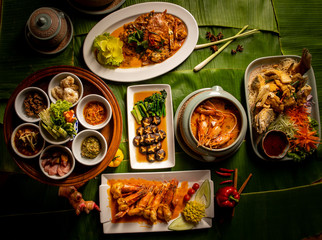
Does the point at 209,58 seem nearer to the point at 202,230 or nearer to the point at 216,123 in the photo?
the point at 216,123

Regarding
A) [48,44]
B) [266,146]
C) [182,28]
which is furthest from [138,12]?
[266,146]

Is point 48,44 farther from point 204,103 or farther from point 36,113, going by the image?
point 204,103

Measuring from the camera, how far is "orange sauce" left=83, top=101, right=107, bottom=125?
8.91 ft

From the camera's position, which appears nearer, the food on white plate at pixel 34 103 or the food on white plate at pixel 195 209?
the food on white plate at pixel 34 103

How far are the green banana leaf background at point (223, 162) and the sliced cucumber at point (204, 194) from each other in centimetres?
22

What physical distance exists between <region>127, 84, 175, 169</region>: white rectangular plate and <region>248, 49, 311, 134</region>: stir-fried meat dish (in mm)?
1042

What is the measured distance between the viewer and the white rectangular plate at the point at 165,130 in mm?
2873

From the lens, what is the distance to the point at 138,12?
118 inches

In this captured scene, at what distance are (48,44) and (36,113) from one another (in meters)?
0.87

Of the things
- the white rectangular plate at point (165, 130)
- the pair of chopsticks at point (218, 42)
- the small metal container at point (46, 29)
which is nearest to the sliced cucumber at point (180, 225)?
the white rectangular plate at point (165, 130)

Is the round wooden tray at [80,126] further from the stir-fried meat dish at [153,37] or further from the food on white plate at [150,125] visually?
the stir-fried meat dish at [153,37]

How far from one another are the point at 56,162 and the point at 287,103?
2.76 metres

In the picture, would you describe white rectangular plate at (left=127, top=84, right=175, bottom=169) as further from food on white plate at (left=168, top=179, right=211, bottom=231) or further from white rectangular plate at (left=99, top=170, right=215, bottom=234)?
food on white plate at (left=168, top=179, right=211, bottom=231)

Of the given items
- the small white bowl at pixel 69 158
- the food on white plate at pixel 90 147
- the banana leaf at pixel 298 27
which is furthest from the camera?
the banana leaf at pixel 298 27
